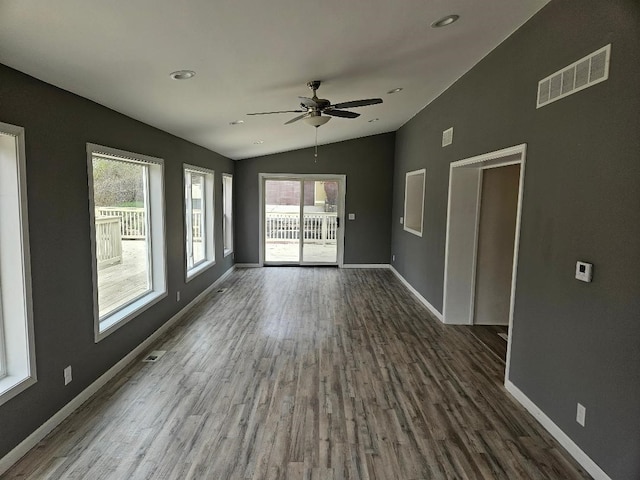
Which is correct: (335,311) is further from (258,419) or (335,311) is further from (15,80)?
(15,80)

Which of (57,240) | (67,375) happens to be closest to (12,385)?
(67,375)

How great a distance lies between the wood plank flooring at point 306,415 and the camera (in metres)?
2.26

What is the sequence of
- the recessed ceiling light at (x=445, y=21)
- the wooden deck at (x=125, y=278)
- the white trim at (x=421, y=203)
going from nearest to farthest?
1. the recessed ceiling light at (x=445, y=21)
2. the wooden deck at (x=125, y=278)
3. the white trim at (x=421, y=203)

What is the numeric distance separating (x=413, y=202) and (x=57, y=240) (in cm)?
568

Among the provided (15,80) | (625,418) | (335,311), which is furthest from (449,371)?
(15,80)

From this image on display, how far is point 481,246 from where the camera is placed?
15.3 ft

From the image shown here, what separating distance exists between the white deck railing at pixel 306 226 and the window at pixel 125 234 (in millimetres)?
4230

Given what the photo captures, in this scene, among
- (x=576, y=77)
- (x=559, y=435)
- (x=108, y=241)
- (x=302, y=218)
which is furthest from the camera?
(x=302, y=218)

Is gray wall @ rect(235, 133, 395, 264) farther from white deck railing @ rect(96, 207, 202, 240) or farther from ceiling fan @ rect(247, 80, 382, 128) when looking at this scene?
ceiling fan @ rect(247, 80, 382, 128)

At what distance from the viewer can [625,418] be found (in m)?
1.97

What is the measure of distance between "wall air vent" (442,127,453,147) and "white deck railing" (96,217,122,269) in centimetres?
395

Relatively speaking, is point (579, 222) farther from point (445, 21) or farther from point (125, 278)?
point (125, 278)

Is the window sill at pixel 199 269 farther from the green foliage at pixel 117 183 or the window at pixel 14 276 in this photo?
the window at pixel 14 276

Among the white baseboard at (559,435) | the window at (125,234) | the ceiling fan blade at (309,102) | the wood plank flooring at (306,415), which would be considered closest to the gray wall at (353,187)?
the wood plank flooring at (306,415)
